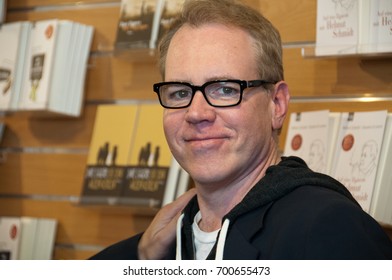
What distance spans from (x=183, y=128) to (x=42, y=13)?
7.30 feet

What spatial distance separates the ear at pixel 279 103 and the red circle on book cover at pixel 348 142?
80cm

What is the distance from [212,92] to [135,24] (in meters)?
1.65

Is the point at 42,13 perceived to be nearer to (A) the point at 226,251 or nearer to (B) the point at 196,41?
(B) the point at 196,41

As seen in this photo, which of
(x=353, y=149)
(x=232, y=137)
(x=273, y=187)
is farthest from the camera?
(x=353, y=149)

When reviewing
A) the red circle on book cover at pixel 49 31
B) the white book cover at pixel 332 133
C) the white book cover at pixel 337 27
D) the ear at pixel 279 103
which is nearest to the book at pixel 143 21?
the red circle on book cover at pixel 49 31

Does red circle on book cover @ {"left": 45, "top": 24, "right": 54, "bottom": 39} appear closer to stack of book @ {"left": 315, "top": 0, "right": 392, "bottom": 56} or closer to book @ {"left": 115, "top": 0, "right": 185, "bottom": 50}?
book @ {"left": 115, "top": 0, "right": 185, "bottom": 50}

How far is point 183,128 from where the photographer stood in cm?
212

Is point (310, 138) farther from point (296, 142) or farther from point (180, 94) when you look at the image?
point (180, 94)

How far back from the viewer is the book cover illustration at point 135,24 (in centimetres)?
359

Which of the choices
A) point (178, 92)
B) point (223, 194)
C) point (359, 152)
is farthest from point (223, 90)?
point (359, 152)

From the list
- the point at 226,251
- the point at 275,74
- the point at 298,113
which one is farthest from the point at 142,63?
the point at 226,251

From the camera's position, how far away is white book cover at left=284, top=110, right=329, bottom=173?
3029 mm

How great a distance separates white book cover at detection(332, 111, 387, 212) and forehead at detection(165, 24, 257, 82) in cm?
93

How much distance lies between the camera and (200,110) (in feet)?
6.72
